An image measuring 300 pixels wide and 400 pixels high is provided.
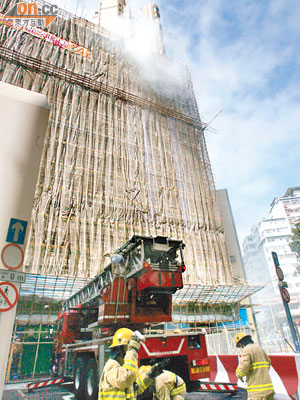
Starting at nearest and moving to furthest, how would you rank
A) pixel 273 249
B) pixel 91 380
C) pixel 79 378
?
pixel 91 380 < pixel 79 378 < pixel 273 249

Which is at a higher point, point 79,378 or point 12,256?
point 12,256

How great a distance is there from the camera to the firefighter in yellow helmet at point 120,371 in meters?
2.41

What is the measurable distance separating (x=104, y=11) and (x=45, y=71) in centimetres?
1358

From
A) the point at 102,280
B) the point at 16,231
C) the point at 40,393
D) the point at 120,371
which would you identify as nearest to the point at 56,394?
the point at 40,393

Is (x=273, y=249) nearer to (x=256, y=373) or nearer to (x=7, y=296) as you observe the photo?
(x=256, y=373)

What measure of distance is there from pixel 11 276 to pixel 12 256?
0.11 metres


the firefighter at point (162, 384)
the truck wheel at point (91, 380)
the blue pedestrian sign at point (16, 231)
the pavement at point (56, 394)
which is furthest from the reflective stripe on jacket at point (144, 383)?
the pavement at point (56, 394)

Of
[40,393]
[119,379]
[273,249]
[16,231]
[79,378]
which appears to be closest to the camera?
[16,231]

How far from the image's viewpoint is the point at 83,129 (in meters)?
14.2

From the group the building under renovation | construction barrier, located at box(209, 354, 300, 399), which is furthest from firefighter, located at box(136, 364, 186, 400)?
the building under renovation

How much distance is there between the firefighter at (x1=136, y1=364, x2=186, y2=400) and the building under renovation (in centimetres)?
722

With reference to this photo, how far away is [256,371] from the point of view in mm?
3201

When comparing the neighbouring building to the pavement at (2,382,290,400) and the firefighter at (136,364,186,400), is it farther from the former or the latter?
the firefighter at (136,364,186,400)

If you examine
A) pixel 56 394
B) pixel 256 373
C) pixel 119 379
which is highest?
pixel 119 379
